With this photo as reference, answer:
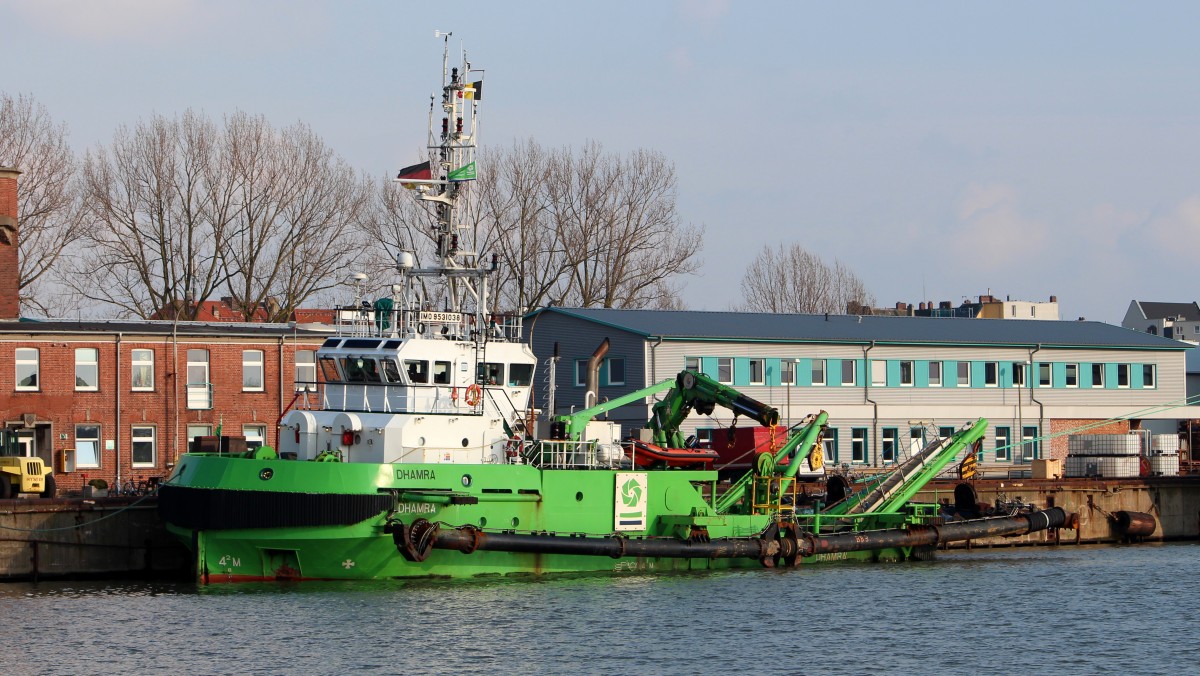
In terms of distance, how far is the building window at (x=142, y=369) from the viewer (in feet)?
133

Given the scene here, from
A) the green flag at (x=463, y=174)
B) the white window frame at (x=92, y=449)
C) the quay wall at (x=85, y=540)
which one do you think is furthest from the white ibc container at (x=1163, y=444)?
the white window frame at (x=92, y=449)

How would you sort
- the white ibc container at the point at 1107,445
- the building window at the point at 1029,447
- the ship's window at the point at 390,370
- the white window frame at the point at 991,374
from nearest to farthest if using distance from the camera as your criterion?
the ship's window at the point at 390,370 → the white ibc container at the point at 1107,445 → the building window at the point at 1029,447 → the white window frame at the point at 991,374

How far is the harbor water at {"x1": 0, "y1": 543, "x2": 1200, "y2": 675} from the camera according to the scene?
2216 centimetres

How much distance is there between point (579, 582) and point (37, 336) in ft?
59.2

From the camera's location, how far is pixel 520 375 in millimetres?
30641

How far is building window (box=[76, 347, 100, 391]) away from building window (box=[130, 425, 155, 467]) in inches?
63.2

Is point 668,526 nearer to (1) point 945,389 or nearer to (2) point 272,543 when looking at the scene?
(2) point 272,543

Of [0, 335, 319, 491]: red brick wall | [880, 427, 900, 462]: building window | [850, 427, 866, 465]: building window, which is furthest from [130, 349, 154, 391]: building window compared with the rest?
[880, 427, 900, 462]: building window

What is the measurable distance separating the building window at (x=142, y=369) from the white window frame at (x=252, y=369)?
8.04ft

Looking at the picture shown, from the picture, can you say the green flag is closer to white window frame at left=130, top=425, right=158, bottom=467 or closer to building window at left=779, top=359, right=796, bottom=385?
white window frame at left=130, top=425, right=158, bottom=467

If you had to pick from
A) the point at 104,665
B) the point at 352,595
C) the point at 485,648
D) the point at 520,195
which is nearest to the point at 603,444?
the point at 352,595

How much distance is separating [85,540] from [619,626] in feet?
40.1

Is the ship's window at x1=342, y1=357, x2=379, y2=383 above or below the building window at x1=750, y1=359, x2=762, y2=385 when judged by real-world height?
below

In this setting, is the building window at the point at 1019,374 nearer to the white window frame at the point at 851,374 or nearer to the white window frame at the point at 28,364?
the white window frame at the point at 851,374
